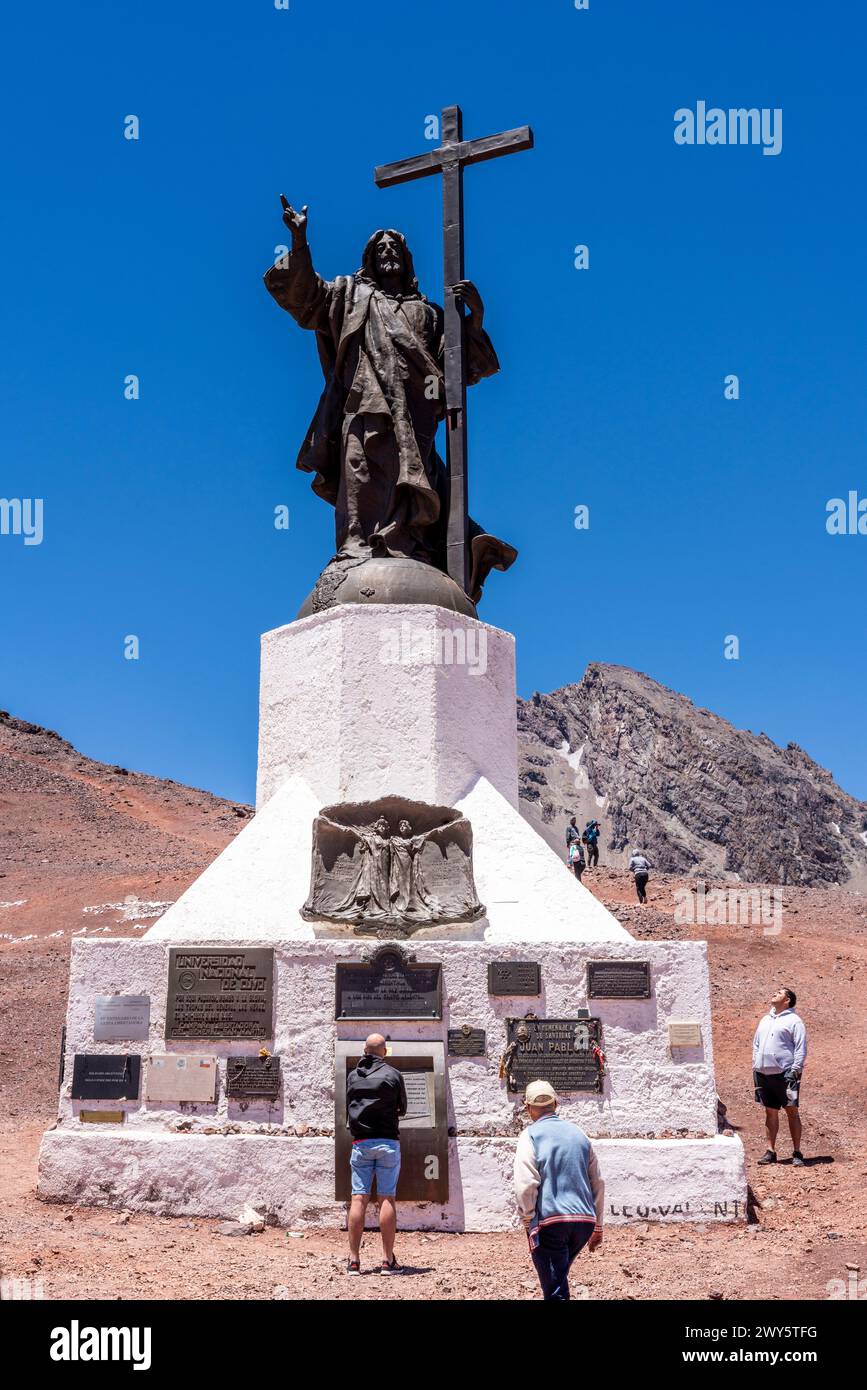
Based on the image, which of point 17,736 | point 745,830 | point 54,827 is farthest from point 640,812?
point 54,827

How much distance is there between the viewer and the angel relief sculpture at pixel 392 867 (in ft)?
28.5

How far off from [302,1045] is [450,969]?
1040 mm

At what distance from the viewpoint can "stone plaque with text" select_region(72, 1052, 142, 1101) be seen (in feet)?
27.6

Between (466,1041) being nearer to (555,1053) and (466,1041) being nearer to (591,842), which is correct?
(555,1053)

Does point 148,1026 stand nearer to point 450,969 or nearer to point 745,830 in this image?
point 450,969

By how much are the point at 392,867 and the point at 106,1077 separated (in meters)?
2.26

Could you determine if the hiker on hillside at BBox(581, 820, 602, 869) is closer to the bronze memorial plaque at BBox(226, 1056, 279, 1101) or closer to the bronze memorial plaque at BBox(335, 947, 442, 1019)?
the bronze memorial plaque at BBox(335, 947, 442, 1019)

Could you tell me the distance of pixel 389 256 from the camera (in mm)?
11148

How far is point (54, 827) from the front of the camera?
105 feet

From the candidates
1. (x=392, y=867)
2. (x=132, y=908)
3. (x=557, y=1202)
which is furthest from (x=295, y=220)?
(x=132, y=908)

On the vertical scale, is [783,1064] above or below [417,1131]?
above

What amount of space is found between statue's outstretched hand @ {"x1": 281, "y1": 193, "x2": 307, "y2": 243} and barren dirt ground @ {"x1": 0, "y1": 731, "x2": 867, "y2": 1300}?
713cm

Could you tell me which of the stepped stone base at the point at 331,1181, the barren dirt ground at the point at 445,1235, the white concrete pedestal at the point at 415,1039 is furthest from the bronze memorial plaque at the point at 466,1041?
the barren dirt ground at the point at 445,1235

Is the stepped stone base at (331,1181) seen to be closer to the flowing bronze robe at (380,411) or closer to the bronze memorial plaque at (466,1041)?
the bronze memorial plaque at (466,1041)
